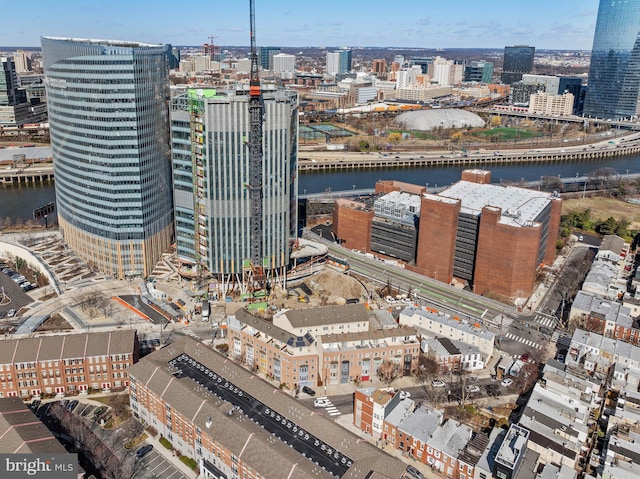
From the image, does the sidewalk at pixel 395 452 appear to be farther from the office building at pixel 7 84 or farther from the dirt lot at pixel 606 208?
the office building at pixel 7 84

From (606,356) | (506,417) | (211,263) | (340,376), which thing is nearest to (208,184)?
(211,263)

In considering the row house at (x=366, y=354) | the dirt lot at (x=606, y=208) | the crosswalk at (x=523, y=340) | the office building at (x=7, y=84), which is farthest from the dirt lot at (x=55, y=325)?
the office building at (x=7, y=84)

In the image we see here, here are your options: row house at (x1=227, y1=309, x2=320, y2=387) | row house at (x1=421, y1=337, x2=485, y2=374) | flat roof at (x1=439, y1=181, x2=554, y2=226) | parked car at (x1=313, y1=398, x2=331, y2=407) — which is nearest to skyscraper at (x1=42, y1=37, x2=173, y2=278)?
row house at (x1=227, y1=309, x2=320, y2=387)

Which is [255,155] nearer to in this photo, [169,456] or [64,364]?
[64,364]

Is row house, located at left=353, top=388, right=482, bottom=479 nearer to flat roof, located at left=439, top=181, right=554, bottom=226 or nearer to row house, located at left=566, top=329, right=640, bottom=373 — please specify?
row house, located at left=566, top=329, right=640, bottom=373

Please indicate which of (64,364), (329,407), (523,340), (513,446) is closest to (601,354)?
(523,340)

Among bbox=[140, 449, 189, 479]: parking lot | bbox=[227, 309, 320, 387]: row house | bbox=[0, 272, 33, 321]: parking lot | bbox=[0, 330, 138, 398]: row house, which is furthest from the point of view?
bbox=[0, 272, 33, 321]: parking lot
